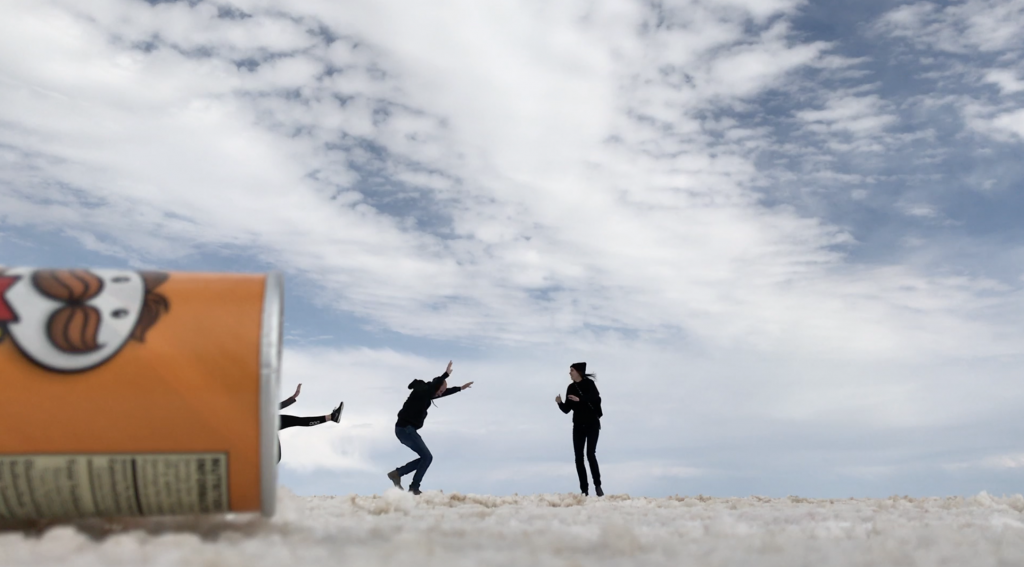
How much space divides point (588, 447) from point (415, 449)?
6.86 feet

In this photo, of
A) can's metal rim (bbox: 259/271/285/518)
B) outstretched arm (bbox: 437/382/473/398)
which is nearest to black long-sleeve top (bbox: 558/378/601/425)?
outstretched arm (bbox: 437/382/473/398)

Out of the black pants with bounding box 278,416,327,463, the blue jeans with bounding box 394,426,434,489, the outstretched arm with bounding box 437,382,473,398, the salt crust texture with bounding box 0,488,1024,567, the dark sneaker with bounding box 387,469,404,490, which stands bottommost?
the salt crust texture with bounding box 0,488,1024,567

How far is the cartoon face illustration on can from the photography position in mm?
2738

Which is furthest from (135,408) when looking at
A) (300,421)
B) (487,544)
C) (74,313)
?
(300,421)

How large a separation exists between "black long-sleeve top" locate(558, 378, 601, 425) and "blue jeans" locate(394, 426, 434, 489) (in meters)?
1.79

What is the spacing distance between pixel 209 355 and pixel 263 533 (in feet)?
2.45

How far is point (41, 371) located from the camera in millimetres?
2721

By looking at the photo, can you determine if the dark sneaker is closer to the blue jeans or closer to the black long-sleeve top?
the blue jeans

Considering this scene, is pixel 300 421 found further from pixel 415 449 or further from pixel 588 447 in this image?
pixel 588 447

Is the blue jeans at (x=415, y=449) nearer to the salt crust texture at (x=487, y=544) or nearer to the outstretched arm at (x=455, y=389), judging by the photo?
the outstretched arm at (x=455, y=389)

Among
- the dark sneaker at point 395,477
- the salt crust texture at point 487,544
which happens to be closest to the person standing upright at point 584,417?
the dark sneaker at point 395,477

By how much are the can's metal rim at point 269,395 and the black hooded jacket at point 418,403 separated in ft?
22.5

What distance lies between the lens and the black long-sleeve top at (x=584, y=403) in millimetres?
9469

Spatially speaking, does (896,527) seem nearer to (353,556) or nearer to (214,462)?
(353,556)
